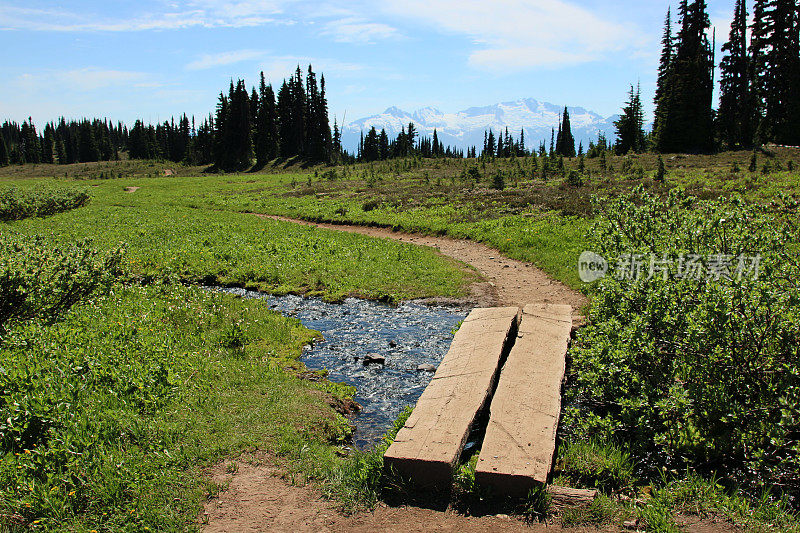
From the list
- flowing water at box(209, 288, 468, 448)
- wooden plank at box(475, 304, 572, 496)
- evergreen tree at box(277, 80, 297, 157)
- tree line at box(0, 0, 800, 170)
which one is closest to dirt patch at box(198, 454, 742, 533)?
wooden plank at box(475, 304, 572, 496)

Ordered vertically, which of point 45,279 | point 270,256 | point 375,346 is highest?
point 45,279

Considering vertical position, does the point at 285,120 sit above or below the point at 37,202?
above

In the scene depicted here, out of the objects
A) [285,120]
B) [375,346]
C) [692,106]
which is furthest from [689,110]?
[285,120]

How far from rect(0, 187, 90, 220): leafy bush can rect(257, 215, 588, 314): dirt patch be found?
2621cm

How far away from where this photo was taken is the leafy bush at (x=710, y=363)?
547 centimetres

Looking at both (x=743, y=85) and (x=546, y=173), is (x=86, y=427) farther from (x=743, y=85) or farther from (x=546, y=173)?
(x=743, y=85)

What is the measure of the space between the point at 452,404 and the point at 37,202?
3646 cm

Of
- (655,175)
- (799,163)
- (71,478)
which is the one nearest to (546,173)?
(655,175)

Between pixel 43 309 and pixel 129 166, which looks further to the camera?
pixel 129 166

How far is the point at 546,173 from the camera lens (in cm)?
3866

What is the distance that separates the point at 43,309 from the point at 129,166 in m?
90.9

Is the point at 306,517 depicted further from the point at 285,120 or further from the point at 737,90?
the point at 285,120

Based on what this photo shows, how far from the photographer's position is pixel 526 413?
21.5 feet

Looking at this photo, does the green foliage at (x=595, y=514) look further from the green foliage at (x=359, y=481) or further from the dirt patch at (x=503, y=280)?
the dirt patch at (x=503, y=280)
